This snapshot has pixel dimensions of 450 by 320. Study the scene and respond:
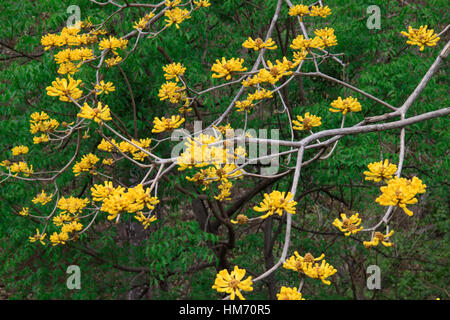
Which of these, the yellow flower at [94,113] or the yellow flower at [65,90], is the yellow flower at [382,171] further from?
the yellow flower at [65,90]

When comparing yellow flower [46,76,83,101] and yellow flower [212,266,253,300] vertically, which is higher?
yellow flower [46,76,83,101]

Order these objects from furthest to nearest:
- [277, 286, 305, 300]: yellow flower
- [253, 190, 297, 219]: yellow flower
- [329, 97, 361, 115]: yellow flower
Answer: [329, 97, 361, 115]: yellow flower < [253, 190, 297, 219]: yellow flower < [277, 286, 305, 300]: yellow flower

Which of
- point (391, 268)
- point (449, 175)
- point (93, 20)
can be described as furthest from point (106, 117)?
point (391, 268)

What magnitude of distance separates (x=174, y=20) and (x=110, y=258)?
Result: 321 centimetres

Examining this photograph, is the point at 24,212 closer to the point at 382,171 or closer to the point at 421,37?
the point at 382,171

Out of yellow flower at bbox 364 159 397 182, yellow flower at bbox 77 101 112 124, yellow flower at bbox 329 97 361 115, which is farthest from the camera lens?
yellow flower at bbox 329 97 361 115

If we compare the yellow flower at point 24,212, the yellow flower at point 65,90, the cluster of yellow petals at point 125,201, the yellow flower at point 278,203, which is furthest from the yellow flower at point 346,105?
the yellow flower at point 24,212

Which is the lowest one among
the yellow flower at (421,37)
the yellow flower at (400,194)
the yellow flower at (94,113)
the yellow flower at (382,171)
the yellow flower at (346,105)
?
the yellow flower at (400,194)

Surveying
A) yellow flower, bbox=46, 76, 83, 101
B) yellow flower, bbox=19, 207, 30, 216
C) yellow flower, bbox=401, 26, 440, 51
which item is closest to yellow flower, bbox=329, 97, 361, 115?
yellow flower, bbox=401, 26, 440, 51

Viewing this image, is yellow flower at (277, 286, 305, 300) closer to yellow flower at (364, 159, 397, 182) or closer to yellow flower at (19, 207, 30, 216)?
yellow flower at (364, 159, 397, 182)

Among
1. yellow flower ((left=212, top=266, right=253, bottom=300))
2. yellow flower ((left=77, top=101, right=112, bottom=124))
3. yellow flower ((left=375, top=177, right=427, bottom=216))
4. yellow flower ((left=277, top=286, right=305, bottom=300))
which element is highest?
yellow flower ((left=77, top=101, right=112, bottom=124))

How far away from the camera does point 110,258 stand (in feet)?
17.5

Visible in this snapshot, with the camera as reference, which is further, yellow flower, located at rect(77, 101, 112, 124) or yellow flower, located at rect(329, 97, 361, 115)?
yellow flower, located at rect(329, 97, 361, 115)
